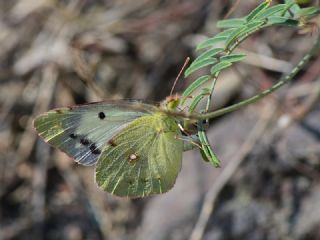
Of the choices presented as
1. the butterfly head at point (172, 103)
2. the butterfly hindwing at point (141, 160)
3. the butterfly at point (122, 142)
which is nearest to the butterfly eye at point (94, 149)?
the butterfly at point (122, 142)

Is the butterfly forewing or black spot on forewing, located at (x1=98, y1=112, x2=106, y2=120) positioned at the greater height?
black spot on forewing, located at (x1=98, y1=112, x2=106, y2=120)

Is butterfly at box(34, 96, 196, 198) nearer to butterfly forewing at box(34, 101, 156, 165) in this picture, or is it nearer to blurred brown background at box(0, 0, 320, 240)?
butterfly forewing at box(34, 101, 156, 165)

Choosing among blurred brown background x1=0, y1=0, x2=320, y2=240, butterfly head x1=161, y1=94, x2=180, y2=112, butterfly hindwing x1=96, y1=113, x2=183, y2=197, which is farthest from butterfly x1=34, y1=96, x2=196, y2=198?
blurred brown background x1=0, y1=0, x2=320, y2=240

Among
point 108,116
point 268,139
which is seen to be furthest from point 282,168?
point 108,116

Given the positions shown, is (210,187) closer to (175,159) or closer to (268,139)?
(268,139)

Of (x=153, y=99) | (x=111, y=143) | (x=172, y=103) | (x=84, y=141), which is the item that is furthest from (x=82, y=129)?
(x=153, y=99)

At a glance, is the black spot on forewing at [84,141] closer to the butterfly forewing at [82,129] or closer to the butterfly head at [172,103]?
the butterfly forewing at [82,129]
